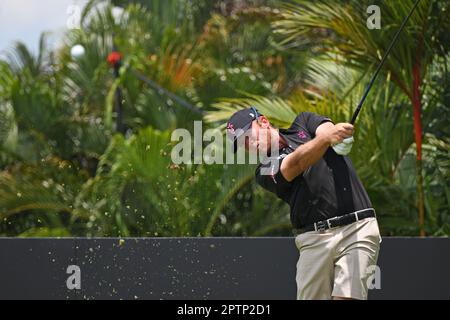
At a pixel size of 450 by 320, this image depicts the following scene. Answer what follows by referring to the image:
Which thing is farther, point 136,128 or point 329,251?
point 136,128

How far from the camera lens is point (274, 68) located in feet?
42.0

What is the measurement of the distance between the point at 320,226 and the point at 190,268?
1892mm

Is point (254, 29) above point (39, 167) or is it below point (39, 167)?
above

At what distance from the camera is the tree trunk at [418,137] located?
7805mm

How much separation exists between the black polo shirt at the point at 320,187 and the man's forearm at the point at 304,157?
0.09 meters

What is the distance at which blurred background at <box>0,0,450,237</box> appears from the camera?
316 inches

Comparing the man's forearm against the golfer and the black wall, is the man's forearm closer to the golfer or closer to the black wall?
the golfer

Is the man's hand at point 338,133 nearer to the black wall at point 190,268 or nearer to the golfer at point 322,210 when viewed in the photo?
the golfer at point 322,210

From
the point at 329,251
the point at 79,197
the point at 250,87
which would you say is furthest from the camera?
the point at 250,87

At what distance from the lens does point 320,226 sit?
4824 millimetres

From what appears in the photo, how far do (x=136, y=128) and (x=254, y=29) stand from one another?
8.47 ft

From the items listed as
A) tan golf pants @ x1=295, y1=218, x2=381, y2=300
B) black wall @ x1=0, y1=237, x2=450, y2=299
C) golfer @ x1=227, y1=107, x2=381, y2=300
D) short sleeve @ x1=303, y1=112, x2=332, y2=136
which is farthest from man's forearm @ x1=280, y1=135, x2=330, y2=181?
black wall @ x1=0, y1=237, x2=450, y2=299

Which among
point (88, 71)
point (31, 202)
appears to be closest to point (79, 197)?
point (31, 202)

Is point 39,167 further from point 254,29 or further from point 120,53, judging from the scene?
point 254,29
